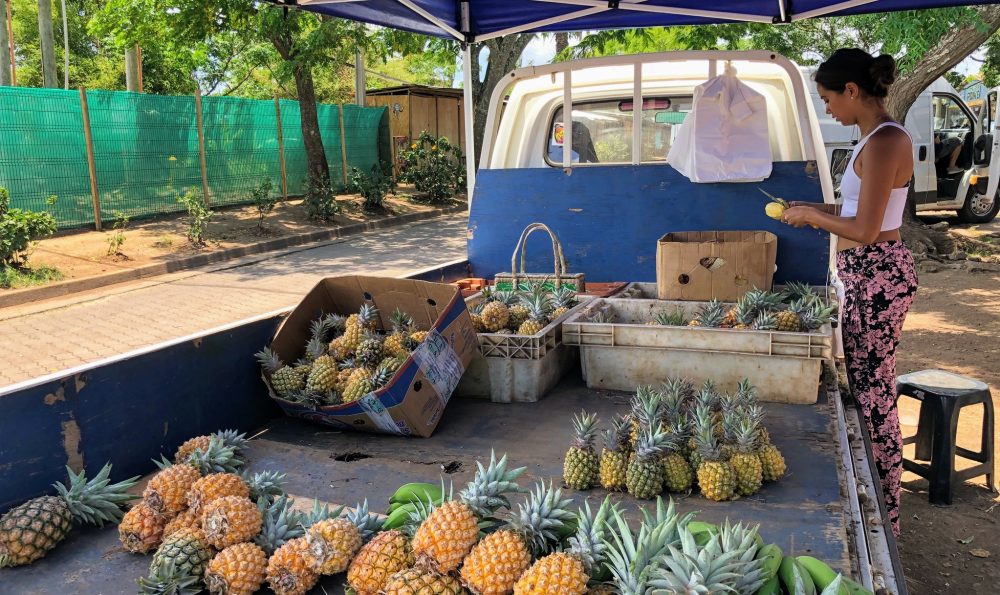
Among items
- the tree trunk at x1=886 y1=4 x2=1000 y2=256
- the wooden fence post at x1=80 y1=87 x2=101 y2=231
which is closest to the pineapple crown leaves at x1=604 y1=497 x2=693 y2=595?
the tree trunk at x1=886 y1=4 x2=1000 y2=256

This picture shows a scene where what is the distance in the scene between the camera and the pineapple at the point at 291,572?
2.01m

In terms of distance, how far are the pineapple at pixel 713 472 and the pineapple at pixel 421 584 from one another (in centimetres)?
98

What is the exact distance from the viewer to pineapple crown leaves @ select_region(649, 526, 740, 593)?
158 centimetres

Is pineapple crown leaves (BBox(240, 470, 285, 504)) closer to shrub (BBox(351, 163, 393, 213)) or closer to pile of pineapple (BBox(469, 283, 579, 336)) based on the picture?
pile of pineapple (BBox(469, 283, 579, 336))

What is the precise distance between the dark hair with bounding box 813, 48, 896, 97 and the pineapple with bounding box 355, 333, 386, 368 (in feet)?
7.92

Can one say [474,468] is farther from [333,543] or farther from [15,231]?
[15,231]

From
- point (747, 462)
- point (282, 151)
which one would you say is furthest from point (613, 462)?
A: point (282, 151)

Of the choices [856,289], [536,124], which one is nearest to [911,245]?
[536,124]

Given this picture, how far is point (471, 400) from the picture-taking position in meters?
3.65

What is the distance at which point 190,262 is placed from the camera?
1263 cm

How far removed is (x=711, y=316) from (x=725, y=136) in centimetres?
149

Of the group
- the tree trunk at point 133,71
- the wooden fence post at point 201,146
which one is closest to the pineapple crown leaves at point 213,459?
the wooden fence post at point 201,146

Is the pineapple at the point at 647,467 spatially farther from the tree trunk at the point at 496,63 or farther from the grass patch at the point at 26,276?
the tree trunk at the point at 496,63

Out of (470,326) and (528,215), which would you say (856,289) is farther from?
(528,215)
